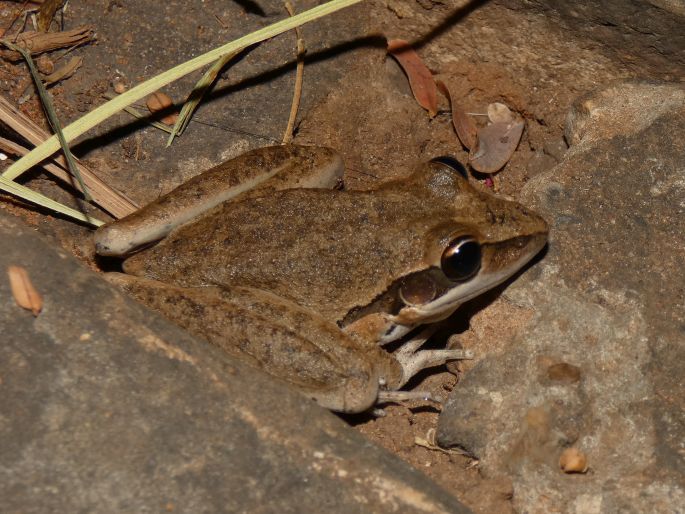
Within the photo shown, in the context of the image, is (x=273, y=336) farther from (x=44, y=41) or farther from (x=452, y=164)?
(x=44, y=41)

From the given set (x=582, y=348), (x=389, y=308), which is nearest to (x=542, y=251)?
(x=582, y=348)

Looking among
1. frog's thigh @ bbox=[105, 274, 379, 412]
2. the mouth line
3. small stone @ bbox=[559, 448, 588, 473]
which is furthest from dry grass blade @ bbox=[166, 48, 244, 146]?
small stone @ bbox=[559, 448, 588, 473]

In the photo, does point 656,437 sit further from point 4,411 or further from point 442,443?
point 4,411

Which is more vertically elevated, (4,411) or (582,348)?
(4,411)

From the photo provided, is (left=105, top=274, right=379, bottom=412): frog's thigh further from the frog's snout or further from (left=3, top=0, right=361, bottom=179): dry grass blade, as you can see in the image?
(left=3, top=0, right=361, bottom=179): dry grass blade

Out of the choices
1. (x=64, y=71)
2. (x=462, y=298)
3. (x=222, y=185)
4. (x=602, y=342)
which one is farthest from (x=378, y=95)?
(x=602, y=342)

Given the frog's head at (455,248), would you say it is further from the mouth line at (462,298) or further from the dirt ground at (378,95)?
the dirt ground at (378,95)
